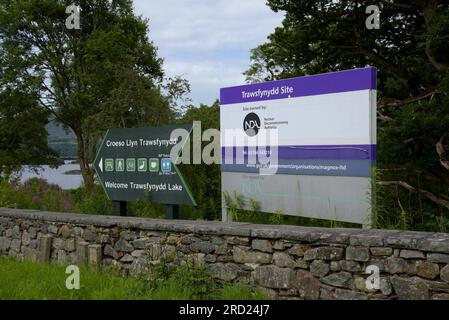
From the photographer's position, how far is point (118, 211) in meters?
8.20

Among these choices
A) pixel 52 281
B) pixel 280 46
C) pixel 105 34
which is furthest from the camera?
pixel 105 34

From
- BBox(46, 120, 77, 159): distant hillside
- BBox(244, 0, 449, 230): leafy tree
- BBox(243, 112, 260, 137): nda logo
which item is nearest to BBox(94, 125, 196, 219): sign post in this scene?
BBox(243, 112, 260, 137): nda logo

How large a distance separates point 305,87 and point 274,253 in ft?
7.23

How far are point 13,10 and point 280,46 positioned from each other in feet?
61.1

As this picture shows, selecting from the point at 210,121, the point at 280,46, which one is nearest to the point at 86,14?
the point at 280,46

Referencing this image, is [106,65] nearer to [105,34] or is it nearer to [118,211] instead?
[105,34]

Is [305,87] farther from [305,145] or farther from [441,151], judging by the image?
[441,151]

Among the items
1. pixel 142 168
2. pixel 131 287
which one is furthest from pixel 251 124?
pixel 131 287

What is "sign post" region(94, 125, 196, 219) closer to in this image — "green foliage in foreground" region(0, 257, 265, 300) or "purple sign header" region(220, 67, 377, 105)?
"purple sign header" region(220, 67, 377, 105)

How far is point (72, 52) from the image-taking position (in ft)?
87.3

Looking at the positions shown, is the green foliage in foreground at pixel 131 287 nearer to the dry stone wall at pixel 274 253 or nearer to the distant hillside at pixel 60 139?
the dry stone wall at pixel 274 253

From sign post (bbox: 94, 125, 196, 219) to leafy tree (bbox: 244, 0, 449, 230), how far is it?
9.27 ft

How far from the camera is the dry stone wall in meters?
4.53

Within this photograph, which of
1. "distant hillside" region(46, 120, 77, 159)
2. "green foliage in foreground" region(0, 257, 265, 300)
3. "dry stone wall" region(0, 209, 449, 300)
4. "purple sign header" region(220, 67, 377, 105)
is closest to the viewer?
"dry stone wall" region(0, 209, 449, 300)
